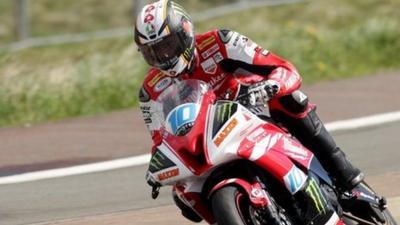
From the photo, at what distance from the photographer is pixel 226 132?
6.11 metres

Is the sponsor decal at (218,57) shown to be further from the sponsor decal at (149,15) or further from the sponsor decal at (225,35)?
the sponsor decal at (149,15)

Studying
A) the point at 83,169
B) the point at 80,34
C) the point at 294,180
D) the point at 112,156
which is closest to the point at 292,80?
the point at 294,180

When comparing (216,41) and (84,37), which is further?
(84,37)

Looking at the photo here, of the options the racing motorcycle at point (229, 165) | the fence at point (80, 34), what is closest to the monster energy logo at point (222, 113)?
the racing motorcycle at point (229, 165)

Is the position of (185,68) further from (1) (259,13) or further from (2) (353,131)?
(1) (259,13)

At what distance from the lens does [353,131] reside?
445 inches

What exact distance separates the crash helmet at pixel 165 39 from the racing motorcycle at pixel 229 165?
14cm

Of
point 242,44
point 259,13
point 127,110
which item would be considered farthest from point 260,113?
point 259,13

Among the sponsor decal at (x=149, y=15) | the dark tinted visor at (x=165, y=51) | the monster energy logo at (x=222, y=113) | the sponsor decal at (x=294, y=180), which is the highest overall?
the sponsor decal at (x=149, y=15)

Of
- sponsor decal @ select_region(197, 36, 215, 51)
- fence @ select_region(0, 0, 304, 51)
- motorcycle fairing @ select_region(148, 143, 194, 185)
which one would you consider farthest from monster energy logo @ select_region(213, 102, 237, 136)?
fence @ select_region(0, 0, 304, 51)

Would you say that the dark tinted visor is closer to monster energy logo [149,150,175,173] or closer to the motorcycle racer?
the motorcycle racer

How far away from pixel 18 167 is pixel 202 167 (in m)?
4.60

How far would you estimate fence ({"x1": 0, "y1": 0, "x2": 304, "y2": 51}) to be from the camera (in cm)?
1519

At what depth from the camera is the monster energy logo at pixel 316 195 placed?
6.33 metres
